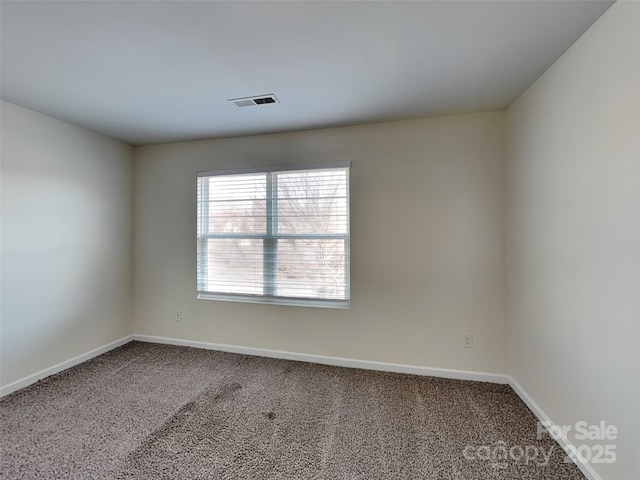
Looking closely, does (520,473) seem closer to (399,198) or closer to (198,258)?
(399,198)

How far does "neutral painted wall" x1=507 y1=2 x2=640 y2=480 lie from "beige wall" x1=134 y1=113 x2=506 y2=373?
0.94ft

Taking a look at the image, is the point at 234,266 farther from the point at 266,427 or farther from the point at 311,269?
the point at 266,427

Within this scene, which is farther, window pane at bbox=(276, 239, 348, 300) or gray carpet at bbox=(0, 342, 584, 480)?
window pane at bbox=(276, 239, 348, 300)

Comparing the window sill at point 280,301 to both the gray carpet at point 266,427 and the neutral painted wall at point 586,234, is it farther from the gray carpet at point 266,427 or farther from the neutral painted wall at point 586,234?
the neutral painted wall at point 586,234

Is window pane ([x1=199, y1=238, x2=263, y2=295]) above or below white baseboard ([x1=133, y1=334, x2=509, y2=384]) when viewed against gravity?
above

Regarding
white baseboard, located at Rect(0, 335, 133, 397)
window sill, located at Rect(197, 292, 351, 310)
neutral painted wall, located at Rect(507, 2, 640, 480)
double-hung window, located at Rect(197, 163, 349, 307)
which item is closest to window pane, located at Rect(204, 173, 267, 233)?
double-hung window, located at Rect(197, 163, 349, 307)

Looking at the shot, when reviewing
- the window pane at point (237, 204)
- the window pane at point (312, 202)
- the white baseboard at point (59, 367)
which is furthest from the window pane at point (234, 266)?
the white baseboard at point (59, 367)

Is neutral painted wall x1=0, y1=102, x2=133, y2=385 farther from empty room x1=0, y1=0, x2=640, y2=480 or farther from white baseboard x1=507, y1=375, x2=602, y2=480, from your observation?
white baseboard x1=507, y1=375, x2=602, y2=480

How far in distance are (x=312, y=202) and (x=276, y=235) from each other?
530mm

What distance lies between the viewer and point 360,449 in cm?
170

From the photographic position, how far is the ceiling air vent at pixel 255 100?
2184mm

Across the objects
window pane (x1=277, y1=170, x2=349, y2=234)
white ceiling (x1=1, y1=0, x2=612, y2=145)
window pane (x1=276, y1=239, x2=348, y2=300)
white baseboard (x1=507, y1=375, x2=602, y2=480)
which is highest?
white ceiling (x1=1, y1=0, x2=612, y2=145)

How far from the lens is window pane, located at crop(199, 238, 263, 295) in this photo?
3.04 meters

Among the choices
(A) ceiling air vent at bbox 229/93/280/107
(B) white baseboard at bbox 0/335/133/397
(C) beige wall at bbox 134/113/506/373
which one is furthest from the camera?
(C) beige wall at bbox 134/113/506/373
